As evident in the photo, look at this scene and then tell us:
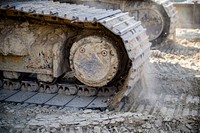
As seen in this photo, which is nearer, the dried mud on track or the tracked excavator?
the dried mud on track

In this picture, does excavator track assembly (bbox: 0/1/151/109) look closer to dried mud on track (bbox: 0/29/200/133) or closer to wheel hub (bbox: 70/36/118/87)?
wheel hub (bbox: 70/36/118/87)

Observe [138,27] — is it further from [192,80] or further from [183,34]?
[183,34]

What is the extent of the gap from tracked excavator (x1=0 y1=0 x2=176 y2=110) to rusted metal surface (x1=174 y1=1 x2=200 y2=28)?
17.3 feet

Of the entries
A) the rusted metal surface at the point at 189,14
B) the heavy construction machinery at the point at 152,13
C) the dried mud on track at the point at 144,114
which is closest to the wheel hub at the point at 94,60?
the dried mud on track at the point at 144,114

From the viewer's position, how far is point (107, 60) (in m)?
5.43

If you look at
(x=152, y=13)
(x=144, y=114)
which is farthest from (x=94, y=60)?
A: (x=152, y=13)

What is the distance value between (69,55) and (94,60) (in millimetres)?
619

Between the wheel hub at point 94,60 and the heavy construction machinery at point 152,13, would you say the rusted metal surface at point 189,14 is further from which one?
the wheel hub at point 94,60

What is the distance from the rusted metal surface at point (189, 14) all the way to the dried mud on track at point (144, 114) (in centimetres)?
379

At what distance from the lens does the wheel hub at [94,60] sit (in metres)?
5.42

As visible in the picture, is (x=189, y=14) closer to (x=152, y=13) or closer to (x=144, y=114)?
(x=152, y=13)

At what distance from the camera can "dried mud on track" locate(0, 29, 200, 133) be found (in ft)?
15.1

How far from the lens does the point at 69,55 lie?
591 centimetres

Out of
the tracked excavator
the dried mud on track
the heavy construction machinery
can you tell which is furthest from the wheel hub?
the heavy construction machinery
